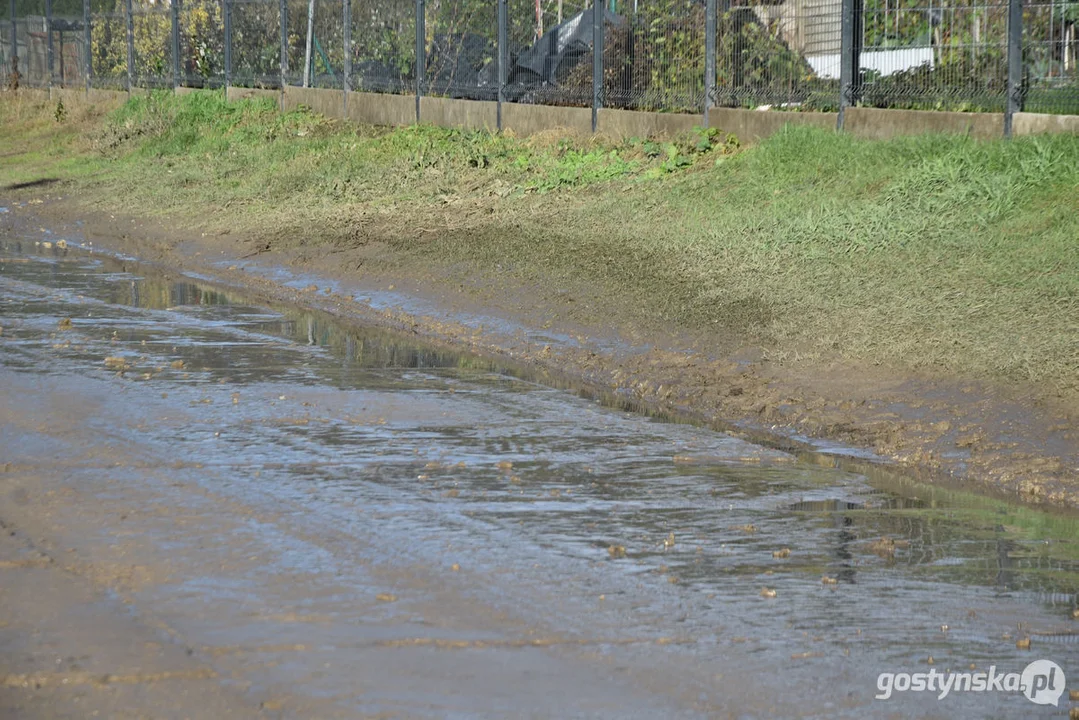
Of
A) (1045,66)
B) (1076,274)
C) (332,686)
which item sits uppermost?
(1045,66)

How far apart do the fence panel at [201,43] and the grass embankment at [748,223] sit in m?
7.59

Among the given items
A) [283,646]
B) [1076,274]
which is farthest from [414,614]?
[1076,274]

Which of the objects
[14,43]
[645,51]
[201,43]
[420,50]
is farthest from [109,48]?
[645,51]

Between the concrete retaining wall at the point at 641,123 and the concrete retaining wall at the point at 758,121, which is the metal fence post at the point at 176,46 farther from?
the concrete retaining wall at the point at 758,121

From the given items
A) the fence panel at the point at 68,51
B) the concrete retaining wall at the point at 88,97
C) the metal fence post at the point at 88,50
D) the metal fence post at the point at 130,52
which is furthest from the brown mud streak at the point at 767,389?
the fence panel at the point at 68,51

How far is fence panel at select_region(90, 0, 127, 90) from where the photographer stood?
1228 inches

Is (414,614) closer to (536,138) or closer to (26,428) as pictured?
(26,428)

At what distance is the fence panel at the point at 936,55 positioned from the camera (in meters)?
12.9

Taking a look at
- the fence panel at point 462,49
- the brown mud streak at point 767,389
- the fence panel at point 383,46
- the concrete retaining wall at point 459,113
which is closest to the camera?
the brown mud streak at point 767,389

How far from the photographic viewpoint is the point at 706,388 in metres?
8.46

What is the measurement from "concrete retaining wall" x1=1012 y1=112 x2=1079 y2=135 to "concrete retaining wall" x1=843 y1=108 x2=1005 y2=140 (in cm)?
19

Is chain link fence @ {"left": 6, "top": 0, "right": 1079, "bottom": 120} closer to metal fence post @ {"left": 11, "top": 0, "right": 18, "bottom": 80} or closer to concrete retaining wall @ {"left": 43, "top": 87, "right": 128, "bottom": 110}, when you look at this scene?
concrete retaining wall @ {"left": 43, "top": 87, "right": 128, "bottom": 110}

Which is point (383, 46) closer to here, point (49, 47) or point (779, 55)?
point (779, 55)

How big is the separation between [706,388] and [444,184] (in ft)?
28.5
